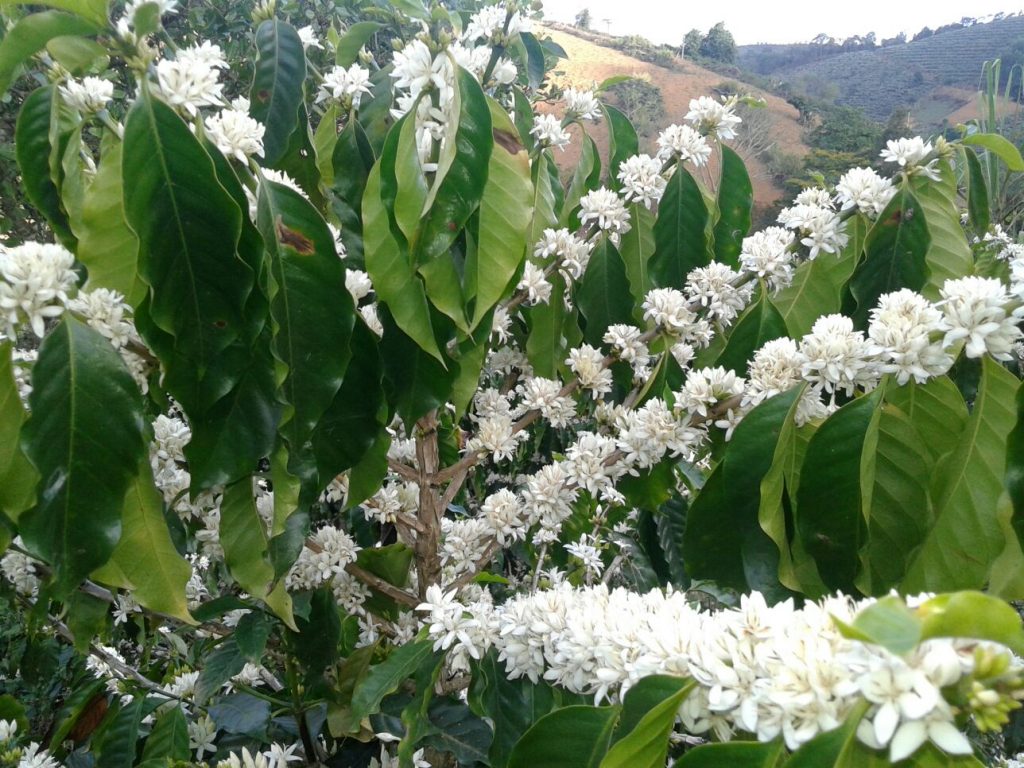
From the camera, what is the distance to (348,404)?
2.78ft

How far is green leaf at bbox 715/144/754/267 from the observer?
1.31 metres

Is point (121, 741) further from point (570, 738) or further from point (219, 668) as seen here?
point (570, 738)

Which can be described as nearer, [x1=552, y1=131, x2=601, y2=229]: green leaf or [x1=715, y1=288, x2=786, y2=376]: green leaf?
[x1=715, y1=288, x2=786, y2=376]: green leaf

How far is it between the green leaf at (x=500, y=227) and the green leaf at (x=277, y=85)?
0.90ft

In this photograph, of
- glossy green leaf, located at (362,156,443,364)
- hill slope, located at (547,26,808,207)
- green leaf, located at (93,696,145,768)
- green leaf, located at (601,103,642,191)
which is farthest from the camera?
hill slope, located at (547,26,808,207)

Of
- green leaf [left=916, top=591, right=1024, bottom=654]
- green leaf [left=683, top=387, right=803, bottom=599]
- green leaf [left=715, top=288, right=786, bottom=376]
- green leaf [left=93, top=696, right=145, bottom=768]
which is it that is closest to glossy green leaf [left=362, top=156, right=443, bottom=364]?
green leaf [left=683, top=387, right=803, bottom=599]

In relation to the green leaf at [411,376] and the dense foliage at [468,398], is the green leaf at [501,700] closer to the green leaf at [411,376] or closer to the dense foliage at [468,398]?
the dense foliage at [468,398]

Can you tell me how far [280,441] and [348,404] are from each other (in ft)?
0.33

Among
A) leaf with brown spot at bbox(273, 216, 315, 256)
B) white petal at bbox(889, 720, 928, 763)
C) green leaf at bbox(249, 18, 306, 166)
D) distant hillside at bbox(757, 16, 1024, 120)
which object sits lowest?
white petal at bbox(889, 720, 928, 763)

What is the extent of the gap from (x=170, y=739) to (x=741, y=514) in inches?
42.0

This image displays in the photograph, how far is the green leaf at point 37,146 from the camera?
29.4 inches

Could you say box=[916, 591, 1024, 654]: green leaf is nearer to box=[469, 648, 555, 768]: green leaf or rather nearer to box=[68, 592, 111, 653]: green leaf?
box=[469, 648, 555, 768]: green leaf

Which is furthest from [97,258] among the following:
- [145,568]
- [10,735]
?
[10,735]

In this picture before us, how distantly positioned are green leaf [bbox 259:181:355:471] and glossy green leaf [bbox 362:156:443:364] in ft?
0.18
